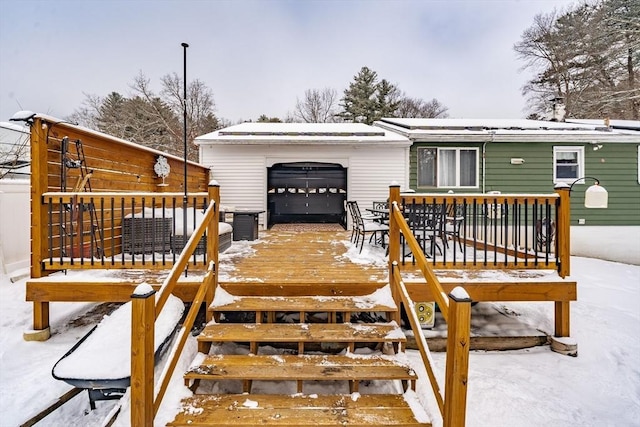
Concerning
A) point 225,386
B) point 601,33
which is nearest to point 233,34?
point 601,33

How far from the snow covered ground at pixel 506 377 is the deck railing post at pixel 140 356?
7.0 inches

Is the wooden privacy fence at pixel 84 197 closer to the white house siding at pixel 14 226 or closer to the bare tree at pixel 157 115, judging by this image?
the white house siding at pixel 14 226

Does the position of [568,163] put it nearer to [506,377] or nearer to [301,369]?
[506,377]

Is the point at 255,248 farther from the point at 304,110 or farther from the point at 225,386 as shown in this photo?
the point at 304,110

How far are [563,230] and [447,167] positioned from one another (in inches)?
220

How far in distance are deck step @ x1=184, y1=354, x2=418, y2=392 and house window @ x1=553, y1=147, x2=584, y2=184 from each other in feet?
28.3

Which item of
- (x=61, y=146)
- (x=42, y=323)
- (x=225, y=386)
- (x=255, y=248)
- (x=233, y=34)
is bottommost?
(x=225, y=386)

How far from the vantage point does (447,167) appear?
28.5ft

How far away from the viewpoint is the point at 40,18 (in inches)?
494

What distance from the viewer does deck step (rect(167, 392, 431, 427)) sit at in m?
2.11

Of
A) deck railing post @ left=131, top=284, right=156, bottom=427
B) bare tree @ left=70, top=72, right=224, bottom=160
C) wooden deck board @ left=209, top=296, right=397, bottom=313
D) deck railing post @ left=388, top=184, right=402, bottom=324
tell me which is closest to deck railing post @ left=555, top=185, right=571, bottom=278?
deck railing post @ left=388, top=184, right=402, bottom=324

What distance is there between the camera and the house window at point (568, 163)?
8641 millimetres

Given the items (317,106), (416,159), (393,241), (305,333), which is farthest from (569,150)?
(317,106)

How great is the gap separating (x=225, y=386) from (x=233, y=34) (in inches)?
668
